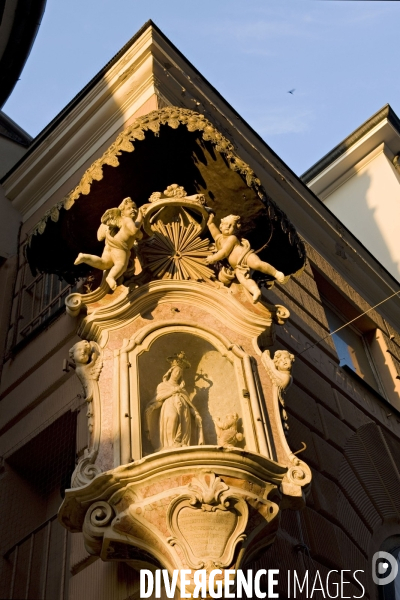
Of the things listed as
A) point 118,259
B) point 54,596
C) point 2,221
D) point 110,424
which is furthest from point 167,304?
point 2,221

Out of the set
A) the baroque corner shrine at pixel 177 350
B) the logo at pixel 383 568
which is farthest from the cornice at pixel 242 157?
the logo at pixel 383 568

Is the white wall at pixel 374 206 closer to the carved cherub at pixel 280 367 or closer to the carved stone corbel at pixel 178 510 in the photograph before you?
the carved cherub at pixel 280 367

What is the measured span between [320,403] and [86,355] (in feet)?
10.4

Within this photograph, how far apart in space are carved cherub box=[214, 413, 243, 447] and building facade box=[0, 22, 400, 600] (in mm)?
15

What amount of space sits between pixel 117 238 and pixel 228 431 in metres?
1.92

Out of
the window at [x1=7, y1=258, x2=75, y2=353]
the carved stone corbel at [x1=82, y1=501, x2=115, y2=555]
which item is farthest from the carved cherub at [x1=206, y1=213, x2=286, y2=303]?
the carved stone corbel at [x1=82, y1=501, x2=115, y2=555]

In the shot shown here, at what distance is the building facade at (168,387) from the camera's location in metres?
5.80

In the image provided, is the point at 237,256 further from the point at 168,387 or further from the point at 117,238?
the point at 168,387

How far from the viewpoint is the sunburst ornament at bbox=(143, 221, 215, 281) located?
25.0ft

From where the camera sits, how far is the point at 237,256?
7578 mm

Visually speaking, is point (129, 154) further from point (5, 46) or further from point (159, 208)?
point (5, 46)

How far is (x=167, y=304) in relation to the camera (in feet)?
23.9

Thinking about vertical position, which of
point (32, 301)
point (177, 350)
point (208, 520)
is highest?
point (32, 301)

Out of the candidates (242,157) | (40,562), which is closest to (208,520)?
(40,562)
